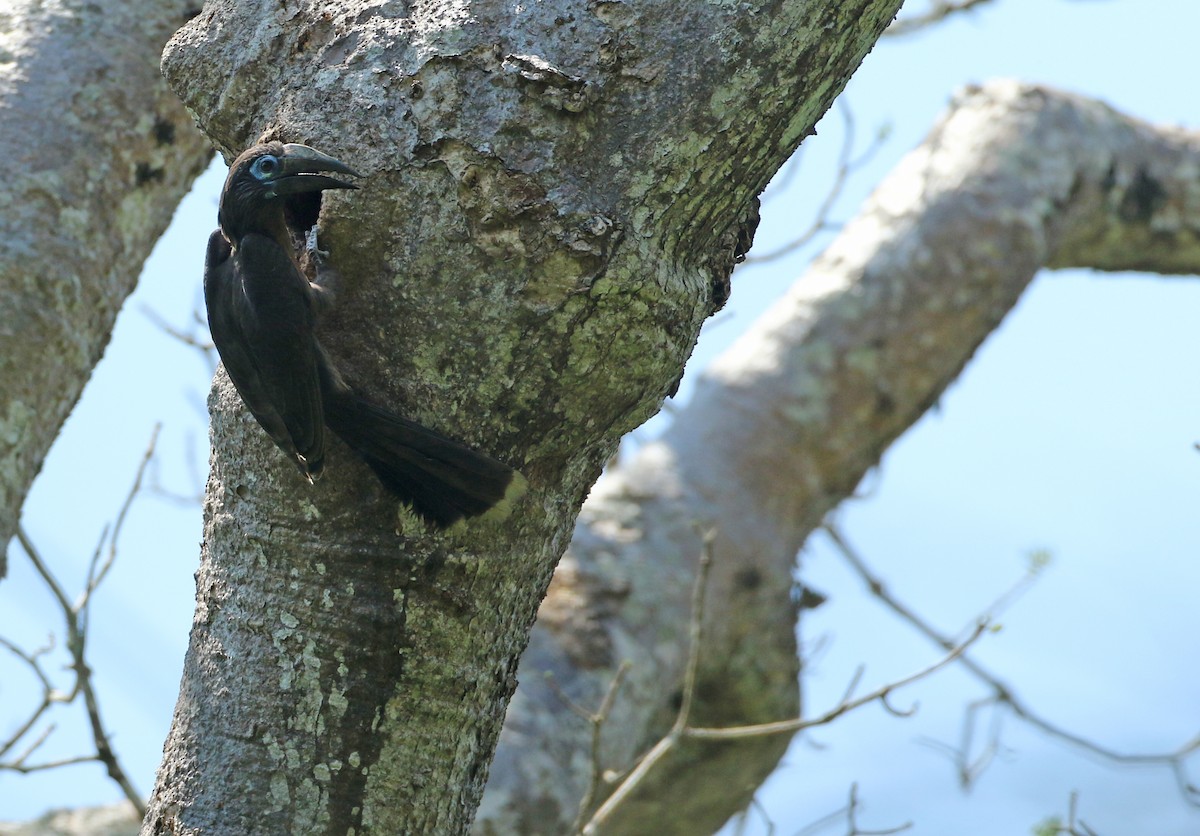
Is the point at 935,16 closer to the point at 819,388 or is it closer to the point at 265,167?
the point at 819,388

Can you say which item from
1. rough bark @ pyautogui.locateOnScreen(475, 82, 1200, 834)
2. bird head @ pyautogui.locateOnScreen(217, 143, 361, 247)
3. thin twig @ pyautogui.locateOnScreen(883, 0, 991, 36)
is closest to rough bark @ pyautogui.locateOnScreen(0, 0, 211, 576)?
bird head @ pyautogui.locateOnScreen(217, 143, 361, 247)

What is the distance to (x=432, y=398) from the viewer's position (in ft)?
5.49

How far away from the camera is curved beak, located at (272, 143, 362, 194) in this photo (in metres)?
1.67

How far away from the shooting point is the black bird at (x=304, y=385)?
161 cm

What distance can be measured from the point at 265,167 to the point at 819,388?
3.13m

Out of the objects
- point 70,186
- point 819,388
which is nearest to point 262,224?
point 70,186

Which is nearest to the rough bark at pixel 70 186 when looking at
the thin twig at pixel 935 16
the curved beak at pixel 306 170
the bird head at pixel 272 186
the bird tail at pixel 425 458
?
the bird head at pixel 272 186

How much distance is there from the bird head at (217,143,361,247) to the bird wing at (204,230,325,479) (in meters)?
0.03

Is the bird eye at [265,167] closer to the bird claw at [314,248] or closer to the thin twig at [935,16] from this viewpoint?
the bird claw at [314,248]

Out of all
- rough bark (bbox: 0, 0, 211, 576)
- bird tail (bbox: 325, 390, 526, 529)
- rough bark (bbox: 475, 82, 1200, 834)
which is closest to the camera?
bird tail (bbox: 325, 390, 526, 529)

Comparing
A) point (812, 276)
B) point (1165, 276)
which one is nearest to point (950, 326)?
point (812, 276)

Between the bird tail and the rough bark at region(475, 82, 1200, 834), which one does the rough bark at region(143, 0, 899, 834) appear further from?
the rough bark at region(475, 82, 1200, 834)

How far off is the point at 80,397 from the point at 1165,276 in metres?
4.72

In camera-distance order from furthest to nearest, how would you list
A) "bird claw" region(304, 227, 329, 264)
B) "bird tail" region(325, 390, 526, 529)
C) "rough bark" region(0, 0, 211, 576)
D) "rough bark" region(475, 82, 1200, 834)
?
"rough bark" region(475, 82, 1200, 834), "rough bark" region(0, 0, 211, 576), "bird claw" region(304, 227, 329, 264), "bird tail" region(325, 390, 526, 529)
